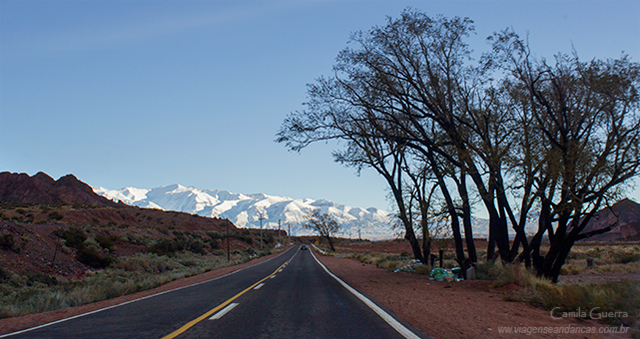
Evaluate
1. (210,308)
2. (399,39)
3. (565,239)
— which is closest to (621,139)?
(565,239)

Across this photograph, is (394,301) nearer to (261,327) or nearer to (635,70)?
(261,327)

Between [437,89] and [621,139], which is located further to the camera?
[437,89]

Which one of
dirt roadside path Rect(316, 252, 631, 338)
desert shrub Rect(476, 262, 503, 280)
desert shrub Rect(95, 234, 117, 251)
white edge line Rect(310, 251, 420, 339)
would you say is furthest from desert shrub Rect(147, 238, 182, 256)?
white edge line Rect(310, 251, 420, 339)

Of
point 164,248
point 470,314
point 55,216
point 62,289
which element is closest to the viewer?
point 470,314

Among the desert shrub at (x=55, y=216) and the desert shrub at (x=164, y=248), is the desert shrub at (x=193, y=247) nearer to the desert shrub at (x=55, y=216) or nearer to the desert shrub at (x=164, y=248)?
the desert shrub at (x=164, y=248)

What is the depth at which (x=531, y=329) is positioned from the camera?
6555mm

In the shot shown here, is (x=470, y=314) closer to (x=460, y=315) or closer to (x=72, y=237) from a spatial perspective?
(x=460, y=315)

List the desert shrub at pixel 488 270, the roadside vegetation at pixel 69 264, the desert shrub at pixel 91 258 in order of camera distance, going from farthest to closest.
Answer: the desert shrub at pixel 91 258 → the desert shrub at pixel 488 270 → the roadside vegetation at pixel 69 264

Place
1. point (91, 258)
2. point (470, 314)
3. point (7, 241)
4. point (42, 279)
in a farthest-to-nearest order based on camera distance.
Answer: point (91, 258) → point (7, 241) → point (42, 279) → point (470, 314)

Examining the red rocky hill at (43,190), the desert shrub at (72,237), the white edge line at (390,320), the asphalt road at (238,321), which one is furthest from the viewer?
the red rocky hill at (43,190)

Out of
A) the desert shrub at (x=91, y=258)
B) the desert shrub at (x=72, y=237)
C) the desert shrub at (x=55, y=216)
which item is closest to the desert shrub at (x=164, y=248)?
the desert shrub at (x=72, y=237)

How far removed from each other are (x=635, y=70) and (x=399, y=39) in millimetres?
7910

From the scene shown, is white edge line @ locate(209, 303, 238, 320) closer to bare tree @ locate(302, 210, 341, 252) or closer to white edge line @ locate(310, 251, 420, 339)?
white edge line @ locate(310, 251, 420, 339)

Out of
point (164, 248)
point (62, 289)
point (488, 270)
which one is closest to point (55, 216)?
point (164, 248)
